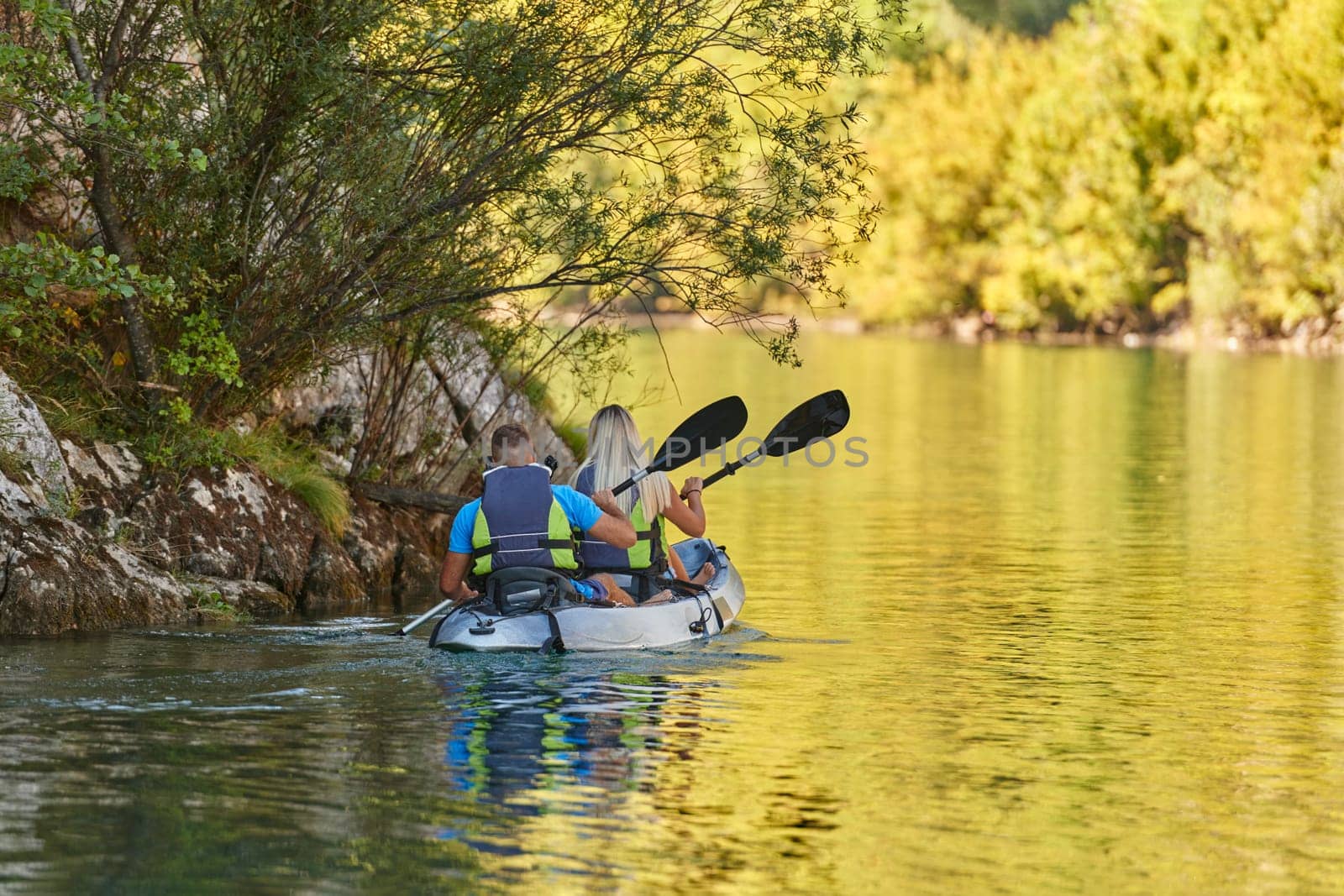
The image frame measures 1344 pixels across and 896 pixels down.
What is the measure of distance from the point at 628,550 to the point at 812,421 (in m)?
3.11

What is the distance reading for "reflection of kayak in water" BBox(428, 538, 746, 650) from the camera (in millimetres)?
12672

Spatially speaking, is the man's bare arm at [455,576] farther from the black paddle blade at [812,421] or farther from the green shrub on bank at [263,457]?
the black paddle blade at [812,421]

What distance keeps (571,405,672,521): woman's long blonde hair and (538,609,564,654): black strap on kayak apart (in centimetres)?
119

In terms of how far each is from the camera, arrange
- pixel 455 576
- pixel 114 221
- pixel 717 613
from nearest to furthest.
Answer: pixel 455 576 < pixel 717 613 < pixel 114 221

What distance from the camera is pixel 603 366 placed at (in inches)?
725

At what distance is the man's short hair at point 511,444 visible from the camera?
42.6 feet

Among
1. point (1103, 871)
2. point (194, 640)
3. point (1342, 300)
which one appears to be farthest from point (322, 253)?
point (1342, 300)

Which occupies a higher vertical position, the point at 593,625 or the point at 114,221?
the point at 114,221

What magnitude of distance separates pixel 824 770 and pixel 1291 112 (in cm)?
6428

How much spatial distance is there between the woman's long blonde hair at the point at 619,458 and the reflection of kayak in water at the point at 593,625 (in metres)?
0.73

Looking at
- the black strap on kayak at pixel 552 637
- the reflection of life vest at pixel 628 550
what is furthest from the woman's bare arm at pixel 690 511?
the black strap on kayak at pixel 552 637

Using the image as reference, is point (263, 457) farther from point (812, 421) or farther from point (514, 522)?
point (812, 421)

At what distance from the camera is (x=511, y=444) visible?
42.7 feet

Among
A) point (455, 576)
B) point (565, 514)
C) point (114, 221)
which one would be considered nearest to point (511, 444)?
point (565, 514)
